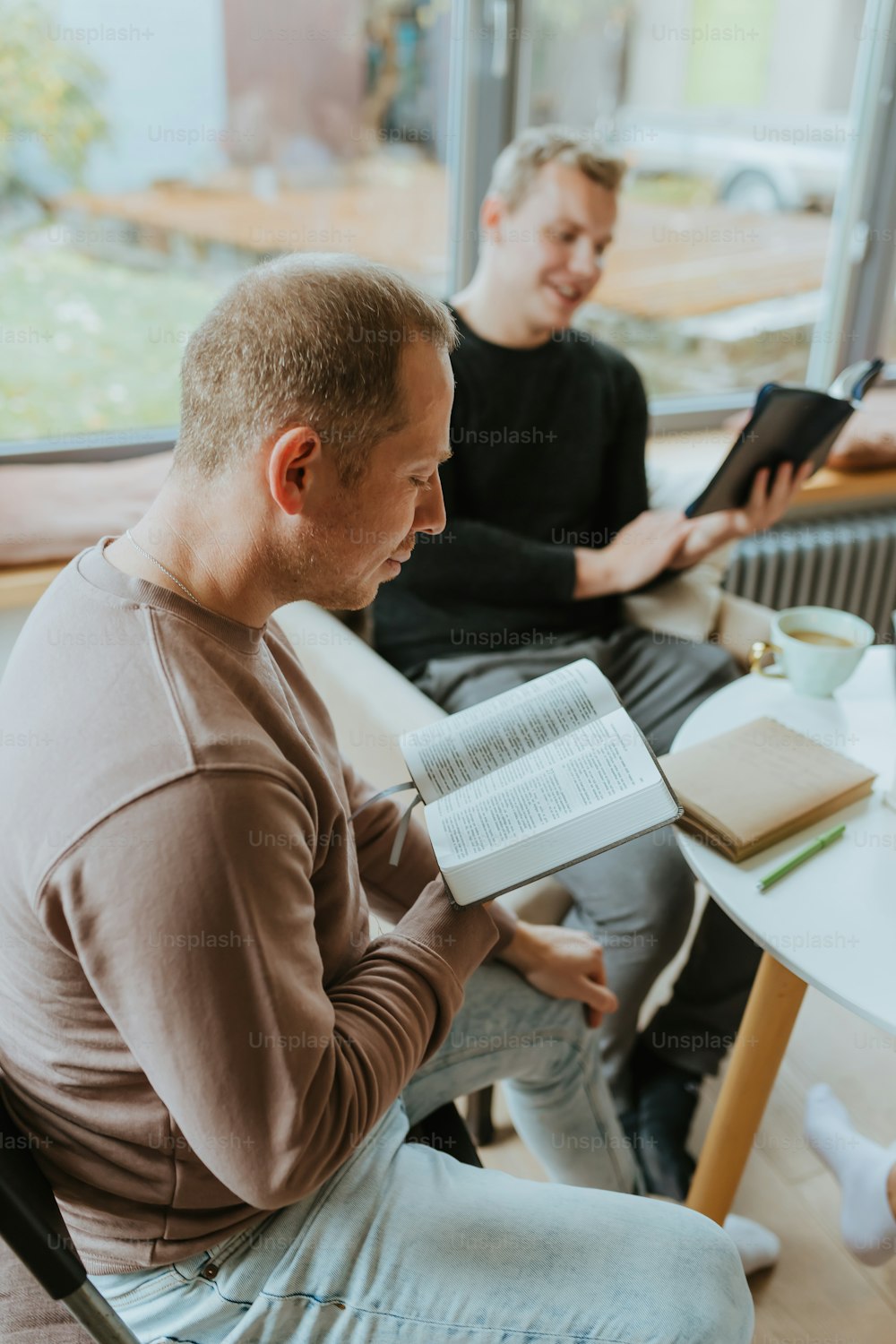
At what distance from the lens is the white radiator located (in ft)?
8.39

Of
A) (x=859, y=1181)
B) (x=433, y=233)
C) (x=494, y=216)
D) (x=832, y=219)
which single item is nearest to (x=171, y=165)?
(x=433, y=233)

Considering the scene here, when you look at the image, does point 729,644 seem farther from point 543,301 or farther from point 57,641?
point 57,641

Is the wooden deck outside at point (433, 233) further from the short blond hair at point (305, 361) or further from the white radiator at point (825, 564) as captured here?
the short blond hair at point (305, 361)

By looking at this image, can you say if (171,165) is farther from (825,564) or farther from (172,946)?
(172,946)

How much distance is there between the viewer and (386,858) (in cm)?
116

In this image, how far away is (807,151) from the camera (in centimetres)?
277

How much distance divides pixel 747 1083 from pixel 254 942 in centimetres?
78

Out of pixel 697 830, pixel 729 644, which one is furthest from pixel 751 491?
pixel 697 830

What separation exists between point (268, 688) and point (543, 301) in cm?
118

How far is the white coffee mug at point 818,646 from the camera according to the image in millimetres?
1297

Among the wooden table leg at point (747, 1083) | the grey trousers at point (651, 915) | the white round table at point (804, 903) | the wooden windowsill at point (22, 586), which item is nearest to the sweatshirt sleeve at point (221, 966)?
the white round table at point (804, 903)

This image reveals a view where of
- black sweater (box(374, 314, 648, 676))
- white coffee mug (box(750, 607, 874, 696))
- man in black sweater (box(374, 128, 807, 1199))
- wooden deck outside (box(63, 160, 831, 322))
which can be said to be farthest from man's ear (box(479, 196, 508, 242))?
white coffee mug (box(750, 607, 874, 696))

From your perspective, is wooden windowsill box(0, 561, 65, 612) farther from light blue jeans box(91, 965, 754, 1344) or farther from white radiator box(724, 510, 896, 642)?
white radiator box(724, 510, 896, 642)

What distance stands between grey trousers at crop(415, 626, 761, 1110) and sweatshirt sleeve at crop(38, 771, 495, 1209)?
27.6 inches
